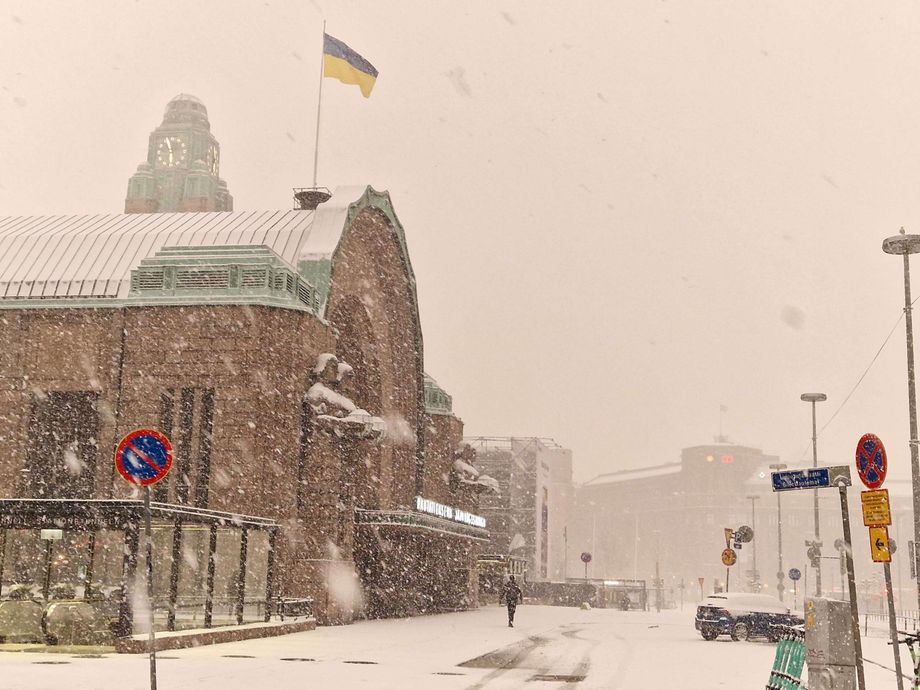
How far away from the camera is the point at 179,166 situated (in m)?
122

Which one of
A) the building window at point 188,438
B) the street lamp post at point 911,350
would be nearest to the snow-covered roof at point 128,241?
the building window at point 188,438

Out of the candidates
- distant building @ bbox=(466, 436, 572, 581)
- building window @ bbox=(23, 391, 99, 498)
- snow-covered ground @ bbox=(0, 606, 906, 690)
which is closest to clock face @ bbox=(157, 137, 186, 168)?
distant building @ bbox=(466, 436, 572, 581)

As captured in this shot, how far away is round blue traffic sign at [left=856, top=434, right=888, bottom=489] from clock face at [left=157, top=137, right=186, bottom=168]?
116m

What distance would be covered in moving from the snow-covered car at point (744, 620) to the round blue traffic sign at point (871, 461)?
19.4 metres

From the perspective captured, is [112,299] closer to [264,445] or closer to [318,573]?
[264,445]

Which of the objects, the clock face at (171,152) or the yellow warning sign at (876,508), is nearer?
the yellow warning sign at (876,508)

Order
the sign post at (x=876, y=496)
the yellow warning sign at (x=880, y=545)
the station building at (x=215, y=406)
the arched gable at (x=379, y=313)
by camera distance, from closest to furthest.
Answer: the sign post at (x=876, y=496) → the yellow warning sign at (x=880, y=545) → the station building at (x=215, y=406) → the arched gable at (x=379, y=313)

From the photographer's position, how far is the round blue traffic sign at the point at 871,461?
1450 centimetres

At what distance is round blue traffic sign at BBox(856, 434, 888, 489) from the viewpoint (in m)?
14.5

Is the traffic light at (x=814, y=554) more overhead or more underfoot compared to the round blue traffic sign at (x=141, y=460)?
more underfoot

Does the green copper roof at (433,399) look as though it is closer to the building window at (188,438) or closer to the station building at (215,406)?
the station building at (215,406)

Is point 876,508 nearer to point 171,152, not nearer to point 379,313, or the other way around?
point 379,313

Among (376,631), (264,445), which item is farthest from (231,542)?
(376,631)

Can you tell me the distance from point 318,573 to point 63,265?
56.0ft
